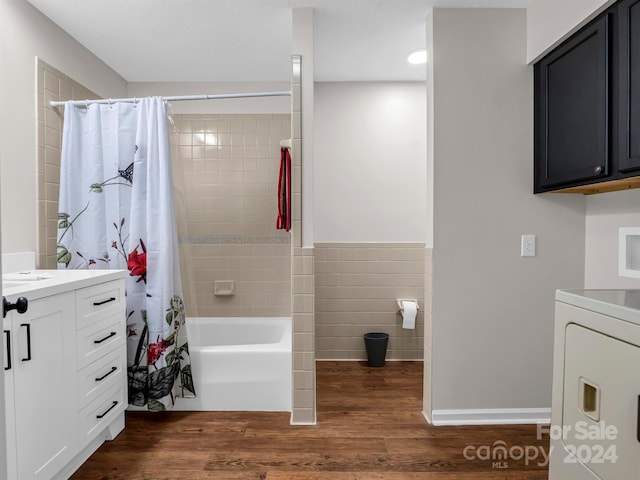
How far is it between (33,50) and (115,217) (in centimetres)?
104

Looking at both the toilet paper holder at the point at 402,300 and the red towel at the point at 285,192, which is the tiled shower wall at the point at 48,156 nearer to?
the red towel at the point at 285,192

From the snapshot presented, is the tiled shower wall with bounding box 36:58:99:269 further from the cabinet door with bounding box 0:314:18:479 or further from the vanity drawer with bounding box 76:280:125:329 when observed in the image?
the cabinet door with bounding box 0:314:18:479

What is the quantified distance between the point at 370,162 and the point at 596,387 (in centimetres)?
268

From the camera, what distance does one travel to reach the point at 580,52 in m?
1.93

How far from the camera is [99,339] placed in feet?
6.73

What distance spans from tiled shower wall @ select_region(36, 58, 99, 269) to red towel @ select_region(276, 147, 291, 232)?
1.41 meters

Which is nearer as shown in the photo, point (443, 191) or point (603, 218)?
point (603, 218)

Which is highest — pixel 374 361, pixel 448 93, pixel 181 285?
pixel 448 93

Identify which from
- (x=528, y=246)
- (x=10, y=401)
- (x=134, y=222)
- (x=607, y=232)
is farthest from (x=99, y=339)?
(x=607, y=232)

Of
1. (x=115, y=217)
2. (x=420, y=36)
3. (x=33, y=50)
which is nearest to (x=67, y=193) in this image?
(x=115, y=217)

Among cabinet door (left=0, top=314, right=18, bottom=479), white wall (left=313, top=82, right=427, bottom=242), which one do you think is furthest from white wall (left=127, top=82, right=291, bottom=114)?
cabinet door (left=0, top=314, right=18, bottom=479)

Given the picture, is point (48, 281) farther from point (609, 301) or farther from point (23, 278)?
point (609, 301)

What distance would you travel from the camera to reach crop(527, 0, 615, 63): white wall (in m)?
1.84

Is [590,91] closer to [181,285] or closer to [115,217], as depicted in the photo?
[181,285]
